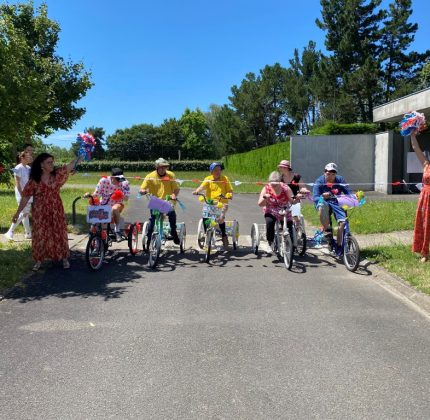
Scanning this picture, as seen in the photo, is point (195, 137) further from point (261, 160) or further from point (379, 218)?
point (379, 218)

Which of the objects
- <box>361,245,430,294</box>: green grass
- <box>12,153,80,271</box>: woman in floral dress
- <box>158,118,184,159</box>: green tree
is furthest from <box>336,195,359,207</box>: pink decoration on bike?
<box>158,118,184,159</box>: green tree

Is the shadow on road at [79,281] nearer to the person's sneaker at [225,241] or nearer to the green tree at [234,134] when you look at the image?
the person's sneaker at [225,241]

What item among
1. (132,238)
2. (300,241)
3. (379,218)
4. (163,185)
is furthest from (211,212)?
(379,218)

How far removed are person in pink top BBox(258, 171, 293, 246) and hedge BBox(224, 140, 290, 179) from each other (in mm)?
22320

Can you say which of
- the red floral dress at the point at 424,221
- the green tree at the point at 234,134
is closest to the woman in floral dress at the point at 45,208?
the red floral dress at the point at 424,221

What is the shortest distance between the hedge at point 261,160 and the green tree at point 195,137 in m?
44.3

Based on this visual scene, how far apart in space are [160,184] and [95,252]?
1.94m

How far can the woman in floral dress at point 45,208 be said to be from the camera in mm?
7379

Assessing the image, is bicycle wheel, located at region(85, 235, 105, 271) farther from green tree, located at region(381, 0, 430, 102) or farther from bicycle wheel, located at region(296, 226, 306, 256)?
green tree, located at region(381, 0, 430, 102)

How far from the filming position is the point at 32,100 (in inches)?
288

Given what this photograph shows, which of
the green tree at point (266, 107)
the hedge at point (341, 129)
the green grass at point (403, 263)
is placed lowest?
Answer: the green grass at point (403, 263)

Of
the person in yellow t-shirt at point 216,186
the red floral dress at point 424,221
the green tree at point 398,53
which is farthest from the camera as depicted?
the green tree at point 398,53

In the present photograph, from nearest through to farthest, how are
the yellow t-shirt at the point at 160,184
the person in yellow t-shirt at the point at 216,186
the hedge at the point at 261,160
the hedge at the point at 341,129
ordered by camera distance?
1. the yellow t-shirt at the point at 160,184
2. the person in yellow t-shirt at the point at 216,186
3. the hedge at the point at 341,129
4. the hedge at the point at 261,160

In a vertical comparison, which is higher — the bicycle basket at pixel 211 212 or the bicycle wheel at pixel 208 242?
the bicycle basket at pixel 211 212
